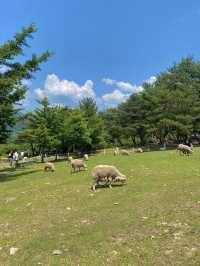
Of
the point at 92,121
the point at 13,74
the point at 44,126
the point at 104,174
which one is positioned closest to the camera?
the point at 104,174

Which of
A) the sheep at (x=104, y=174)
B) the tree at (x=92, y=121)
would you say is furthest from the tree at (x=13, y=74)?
the tree at (x=92, y=121)

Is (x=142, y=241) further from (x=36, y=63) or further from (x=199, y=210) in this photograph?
(x=36, y=63)

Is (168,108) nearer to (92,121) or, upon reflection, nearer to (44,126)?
(92,121)

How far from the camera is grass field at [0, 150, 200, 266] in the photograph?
324 inches

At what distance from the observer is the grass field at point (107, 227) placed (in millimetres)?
8219

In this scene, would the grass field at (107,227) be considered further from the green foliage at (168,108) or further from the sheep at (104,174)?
the green foliage at (168,108)

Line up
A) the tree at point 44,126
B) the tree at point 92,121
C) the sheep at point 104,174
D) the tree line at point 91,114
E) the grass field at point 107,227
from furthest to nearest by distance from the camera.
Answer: the tree at point 92,121, the tree at point 44,126, the tree line at point 91,114, the sheep at point 104,174, the grass field at point 107,227

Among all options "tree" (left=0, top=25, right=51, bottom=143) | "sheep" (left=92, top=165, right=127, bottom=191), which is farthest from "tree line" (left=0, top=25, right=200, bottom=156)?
"sheep" (left=92, top=165, right=127, bottom=191)

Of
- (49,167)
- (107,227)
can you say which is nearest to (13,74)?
(49,167)

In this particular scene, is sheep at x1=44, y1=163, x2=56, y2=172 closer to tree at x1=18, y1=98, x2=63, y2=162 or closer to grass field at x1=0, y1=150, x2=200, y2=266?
grass field at x1=0, y1=150, x2=200, y2=266

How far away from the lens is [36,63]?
96.1 feet

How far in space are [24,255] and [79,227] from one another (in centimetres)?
224

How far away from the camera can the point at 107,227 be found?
10.3 metres

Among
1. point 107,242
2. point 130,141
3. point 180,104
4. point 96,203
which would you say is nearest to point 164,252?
point 107,242
